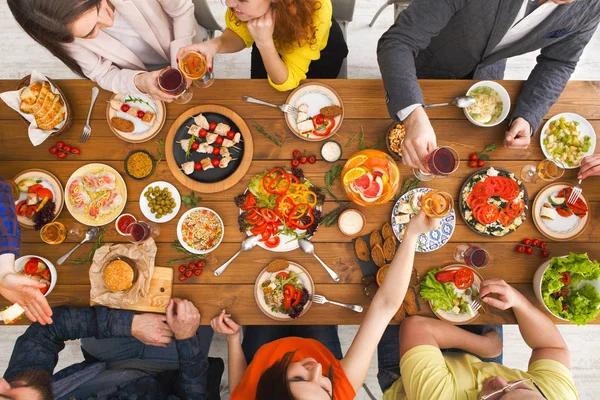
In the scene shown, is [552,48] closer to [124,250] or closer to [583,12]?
[583,12]

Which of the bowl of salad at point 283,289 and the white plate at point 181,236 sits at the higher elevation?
the white plate at point 181,236

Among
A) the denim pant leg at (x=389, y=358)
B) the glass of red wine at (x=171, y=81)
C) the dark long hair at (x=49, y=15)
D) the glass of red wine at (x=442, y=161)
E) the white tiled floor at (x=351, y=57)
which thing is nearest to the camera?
the dark long hair at (x=49, y=15)

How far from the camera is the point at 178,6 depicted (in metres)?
1.91

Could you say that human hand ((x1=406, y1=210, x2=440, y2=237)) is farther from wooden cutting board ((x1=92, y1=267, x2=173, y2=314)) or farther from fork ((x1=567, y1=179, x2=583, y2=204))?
wooden cutting board ((x1=92, y1=267, x2=173, y2=314))

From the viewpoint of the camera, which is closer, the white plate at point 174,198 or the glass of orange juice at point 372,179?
the glass of orange juice at point 372,179

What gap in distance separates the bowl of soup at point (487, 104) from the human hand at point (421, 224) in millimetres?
602

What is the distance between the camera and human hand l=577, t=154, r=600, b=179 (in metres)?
1.80

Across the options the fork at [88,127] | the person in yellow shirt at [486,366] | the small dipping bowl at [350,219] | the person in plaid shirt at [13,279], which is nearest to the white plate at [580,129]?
the person in yellow shirt at [486,366]

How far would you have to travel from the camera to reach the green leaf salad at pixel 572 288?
1.69 metres

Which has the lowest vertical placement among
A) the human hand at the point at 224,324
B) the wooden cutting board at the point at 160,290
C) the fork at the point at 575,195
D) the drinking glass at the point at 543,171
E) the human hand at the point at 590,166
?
the human hand at the point at 224,324

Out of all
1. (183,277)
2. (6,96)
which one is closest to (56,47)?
(6,96)

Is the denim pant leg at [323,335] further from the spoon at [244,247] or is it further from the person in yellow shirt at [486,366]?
the spoon at [244,247]

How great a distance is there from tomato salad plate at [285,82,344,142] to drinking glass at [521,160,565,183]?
99 cm

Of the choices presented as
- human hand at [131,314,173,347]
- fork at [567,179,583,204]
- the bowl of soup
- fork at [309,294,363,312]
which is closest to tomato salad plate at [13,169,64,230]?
human hand at [131,314,173,347]
